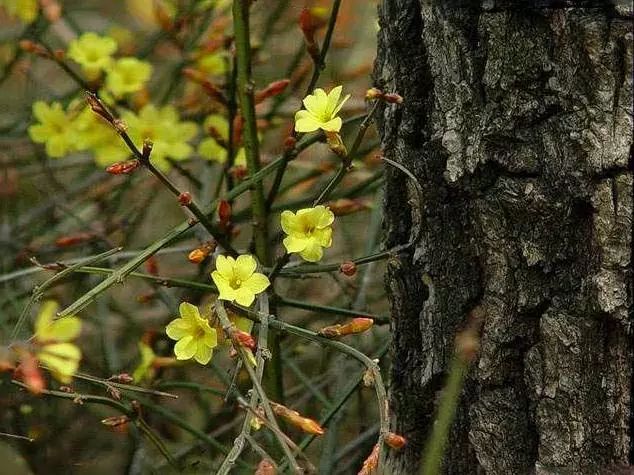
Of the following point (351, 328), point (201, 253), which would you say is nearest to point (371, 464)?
point (351, 328)

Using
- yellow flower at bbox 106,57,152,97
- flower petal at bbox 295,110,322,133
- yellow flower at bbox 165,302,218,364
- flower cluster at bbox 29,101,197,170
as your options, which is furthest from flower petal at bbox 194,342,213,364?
yellow flower at bbox 106,57,152,97

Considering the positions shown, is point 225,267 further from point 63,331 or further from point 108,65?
point 108,65

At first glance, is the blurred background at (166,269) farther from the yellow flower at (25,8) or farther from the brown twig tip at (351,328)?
the brown twig tip at (351,328)

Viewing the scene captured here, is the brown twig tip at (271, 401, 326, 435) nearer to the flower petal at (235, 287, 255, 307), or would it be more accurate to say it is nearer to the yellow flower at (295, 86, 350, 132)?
→ the flower petal at (235, 287, 255, 307)

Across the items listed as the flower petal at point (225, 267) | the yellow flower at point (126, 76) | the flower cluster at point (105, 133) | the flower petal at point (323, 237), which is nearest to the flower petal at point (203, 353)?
the flower petal at point (225, 267)

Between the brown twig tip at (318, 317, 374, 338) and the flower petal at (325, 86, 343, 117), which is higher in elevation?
the flower petal at (325, 86, 343, 117)
